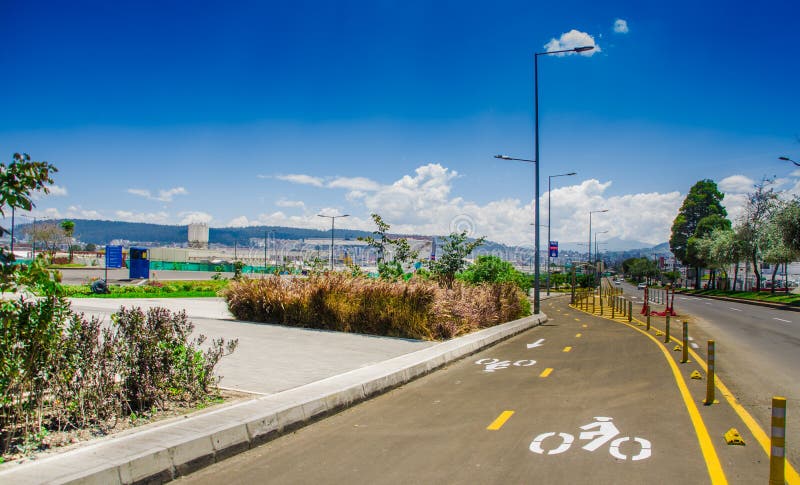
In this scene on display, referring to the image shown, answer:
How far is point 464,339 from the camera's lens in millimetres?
16250

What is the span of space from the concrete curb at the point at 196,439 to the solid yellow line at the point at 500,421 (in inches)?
88.1

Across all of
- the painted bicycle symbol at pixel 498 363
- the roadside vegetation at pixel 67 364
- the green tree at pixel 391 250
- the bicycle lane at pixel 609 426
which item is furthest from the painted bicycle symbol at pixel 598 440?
the green tree at pixel 391 250

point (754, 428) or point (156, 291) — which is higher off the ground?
point (754, 428)

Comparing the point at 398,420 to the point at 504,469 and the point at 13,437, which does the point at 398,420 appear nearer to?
the point at 504,469

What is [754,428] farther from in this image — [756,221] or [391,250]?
[756,221]

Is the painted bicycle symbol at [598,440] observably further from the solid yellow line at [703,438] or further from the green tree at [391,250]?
the green tree at [391,250]

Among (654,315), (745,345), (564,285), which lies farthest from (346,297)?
(564,285)

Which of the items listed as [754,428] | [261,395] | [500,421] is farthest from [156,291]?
[754,428]

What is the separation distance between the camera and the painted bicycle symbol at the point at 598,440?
6.31m

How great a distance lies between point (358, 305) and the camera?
55.8 ft

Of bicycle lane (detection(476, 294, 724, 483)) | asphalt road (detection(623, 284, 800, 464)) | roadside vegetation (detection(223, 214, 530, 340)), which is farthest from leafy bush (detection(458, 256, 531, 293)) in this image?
bicycle lane (detection(476, 294, 724, 483))

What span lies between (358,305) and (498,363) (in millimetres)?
4968

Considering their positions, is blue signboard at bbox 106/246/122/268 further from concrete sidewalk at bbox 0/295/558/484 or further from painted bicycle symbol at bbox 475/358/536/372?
painted bicycle symbol at bbox 475/358/536/372

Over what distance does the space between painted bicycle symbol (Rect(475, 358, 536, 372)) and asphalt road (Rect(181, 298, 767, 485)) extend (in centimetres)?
84
